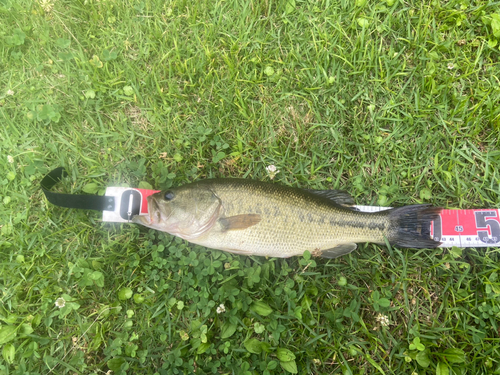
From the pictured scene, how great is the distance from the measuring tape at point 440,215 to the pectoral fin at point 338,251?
490 mm

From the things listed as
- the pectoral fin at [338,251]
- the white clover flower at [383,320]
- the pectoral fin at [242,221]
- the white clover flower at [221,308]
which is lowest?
the white clover flower at [383,320]

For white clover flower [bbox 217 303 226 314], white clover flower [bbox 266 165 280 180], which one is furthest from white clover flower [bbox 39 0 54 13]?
white clover flower [bbox 217 303 226 314]

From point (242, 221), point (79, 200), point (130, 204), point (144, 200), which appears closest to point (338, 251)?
point (242, 221)

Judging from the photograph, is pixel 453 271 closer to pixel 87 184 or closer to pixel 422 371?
pixel 422 371

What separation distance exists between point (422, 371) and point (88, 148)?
4.37 metres

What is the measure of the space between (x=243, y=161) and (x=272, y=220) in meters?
0.88

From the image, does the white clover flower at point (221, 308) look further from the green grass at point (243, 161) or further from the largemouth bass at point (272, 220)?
the largemouth bass at point (272, 220)

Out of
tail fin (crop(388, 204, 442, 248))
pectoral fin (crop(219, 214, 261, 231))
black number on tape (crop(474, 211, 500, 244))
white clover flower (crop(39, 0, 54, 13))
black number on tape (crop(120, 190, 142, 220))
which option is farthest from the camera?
white clover flower (crop(39, 0, 54, 13))

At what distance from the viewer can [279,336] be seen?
2928mm

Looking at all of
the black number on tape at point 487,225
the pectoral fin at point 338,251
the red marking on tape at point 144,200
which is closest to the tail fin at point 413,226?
the pectoral fin at point 338,251

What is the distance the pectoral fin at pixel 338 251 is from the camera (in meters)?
2.93

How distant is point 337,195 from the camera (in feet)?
10.2

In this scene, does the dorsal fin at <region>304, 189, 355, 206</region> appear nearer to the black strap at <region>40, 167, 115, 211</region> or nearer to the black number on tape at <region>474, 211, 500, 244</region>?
the black number on tape at <region>474, 211, 500, 244</region>

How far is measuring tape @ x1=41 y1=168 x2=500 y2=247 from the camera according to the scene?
10.2 ft
